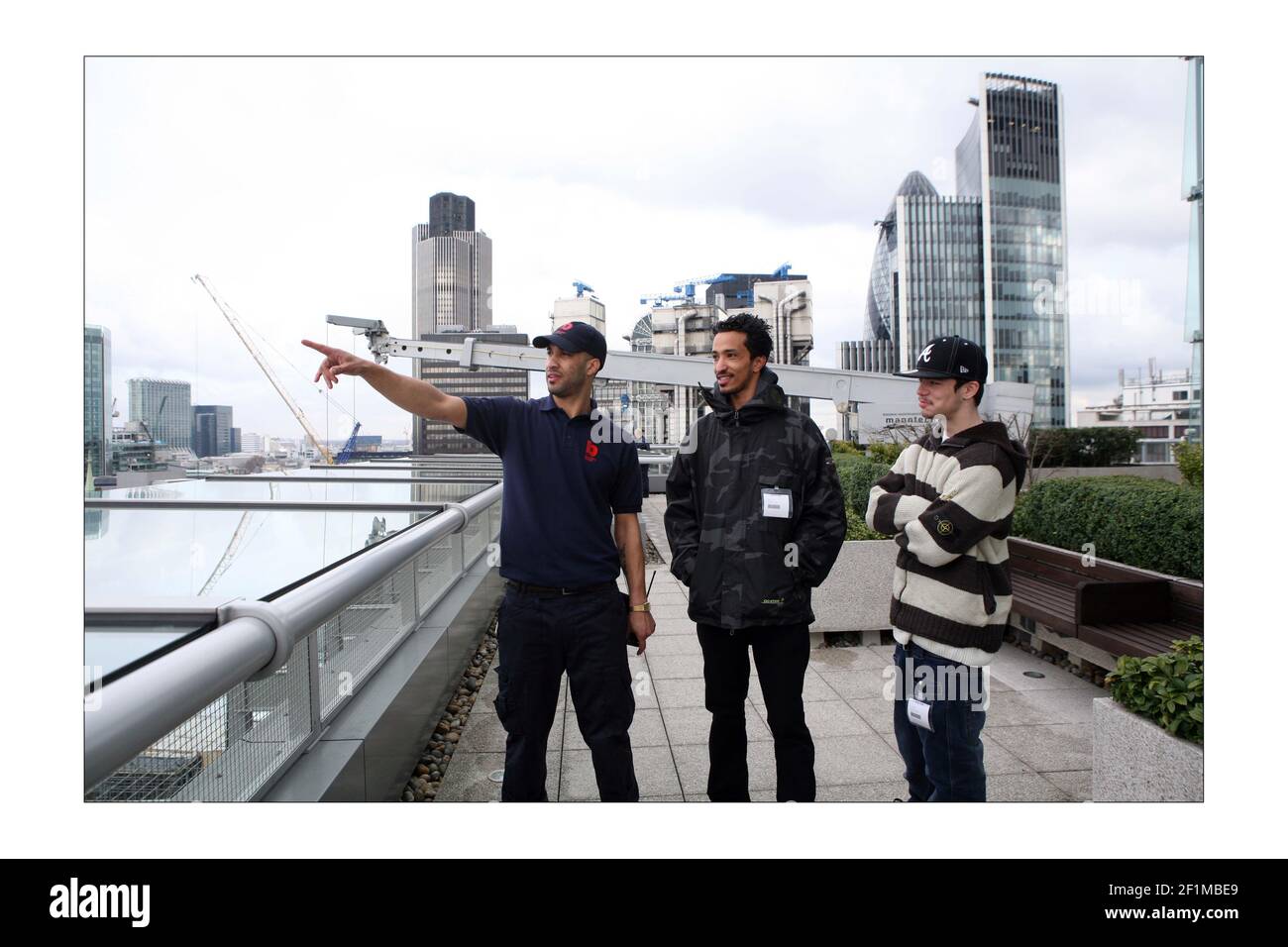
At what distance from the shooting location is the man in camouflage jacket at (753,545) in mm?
2484

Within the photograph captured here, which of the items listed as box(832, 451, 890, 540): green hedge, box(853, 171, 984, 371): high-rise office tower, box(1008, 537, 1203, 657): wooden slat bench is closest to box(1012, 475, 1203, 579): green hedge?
box(1008, 537, 1203, 657): wooden slat bench

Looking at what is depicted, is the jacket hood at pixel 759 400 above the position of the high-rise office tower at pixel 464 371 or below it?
below

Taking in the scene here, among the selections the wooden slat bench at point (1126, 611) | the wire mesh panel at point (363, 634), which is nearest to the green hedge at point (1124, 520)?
the wooden slat bench at point (1126, 611)

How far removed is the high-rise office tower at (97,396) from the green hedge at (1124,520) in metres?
5.50

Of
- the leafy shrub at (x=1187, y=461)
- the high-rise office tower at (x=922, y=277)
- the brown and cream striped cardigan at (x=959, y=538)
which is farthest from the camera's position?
the high-rise office tower at (x=922, y=277)

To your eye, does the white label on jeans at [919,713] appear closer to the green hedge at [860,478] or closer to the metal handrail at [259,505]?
the metal handrail at [259,505]

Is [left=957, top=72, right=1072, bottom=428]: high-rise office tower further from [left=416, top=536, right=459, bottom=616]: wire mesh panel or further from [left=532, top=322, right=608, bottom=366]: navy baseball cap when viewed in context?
[left=416, top=536, right=459, bottom=616]: wire mesh panel

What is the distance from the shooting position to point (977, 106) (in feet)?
13.0

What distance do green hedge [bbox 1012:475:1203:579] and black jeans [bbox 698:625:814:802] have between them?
3.28 metres

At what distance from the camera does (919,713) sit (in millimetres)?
2301

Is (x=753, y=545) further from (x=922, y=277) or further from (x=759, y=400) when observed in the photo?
(x=922, y=277)

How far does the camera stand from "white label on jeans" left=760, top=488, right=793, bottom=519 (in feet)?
8.20
